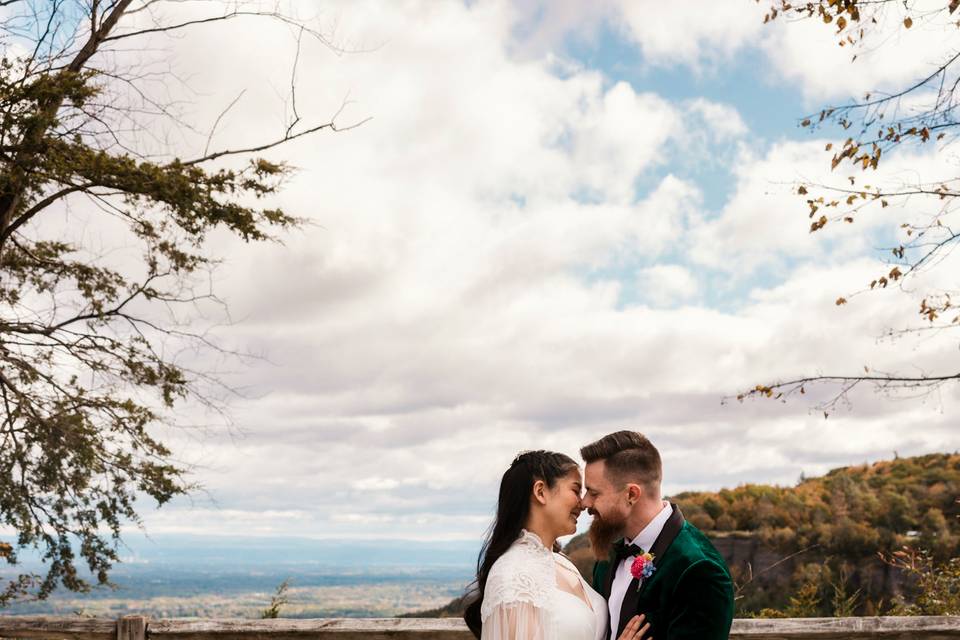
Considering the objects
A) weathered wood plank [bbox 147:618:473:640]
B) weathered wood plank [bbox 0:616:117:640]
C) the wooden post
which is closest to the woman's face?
weathered wood plank [bbox 147:618:473:640]

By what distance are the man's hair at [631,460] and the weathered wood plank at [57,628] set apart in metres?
4.57

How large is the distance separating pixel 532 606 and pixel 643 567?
0.48 metres

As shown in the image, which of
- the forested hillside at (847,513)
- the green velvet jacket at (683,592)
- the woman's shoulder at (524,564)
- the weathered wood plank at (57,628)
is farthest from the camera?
the forested hillside at (847,513)

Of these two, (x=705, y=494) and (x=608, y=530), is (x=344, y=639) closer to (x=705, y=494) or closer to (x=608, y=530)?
(x=608, y=530)

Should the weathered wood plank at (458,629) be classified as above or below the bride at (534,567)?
below

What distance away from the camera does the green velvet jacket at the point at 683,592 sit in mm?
3131

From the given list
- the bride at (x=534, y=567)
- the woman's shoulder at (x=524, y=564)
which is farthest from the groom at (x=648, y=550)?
the woman's shoulder at (x=524, y=564)

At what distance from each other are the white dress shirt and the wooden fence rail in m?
2.38

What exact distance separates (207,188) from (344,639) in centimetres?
718

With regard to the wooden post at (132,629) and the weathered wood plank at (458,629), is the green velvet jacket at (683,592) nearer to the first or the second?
the weathered wood plank at (458,629)

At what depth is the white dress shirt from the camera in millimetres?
3402

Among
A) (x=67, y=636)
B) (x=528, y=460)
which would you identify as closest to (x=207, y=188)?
(x=67, y=636)

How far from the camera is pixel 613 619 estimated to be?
3525 mm

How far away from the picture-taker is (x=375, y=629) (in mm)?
5930
